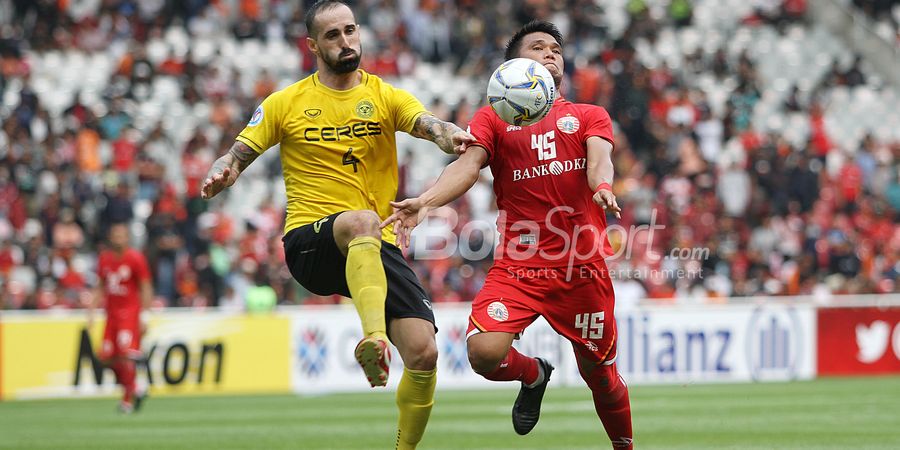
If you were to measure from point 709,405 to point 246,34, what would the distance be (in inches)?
495

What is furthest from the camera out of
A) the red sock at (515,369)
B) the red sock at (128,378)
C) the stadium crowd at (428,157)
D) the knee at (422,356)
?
the stadium crowd at (428,157)

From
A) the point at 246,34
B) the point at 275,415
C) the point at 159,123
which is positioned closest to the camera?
the point at 275,415

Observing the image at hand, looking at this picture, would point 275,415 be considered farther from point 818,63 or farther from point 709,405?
point 818,63

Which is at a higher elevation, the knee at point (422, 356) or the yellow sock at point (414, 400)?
the knee at point (422, 356)

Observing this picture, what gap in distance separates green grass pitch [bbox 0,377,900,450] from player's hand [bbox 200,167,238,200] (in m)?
4.08

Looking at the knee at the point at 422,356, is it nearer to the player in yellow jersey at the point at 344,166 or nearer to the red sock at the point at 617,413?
the player in yellow jersey at the point at 344,166

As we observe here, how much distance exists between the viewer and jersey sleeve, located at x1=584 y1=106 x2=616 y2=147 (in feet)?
26.8

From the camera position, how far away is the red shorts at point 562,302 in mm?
8156

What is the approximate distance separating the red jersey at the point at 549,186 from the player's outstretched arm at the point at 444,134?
0.20m

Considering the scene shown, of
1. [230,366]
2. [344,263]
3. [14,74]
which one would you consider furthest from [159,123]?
[344,263]

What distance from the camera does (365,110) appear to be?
27.1 ft

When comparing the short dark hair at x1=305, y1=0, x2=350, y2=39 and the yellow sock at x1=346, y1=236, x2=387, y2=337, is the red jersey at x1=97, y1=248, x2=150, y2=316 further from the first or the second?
the yellow sock at x1=346, y1=236, x2=387, y2=337

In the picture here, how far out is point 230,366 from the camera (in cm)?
1944

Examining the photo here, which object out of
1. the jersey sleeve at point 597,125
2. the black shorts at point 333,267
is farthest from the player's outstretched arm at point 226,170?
the jersey sleeve at point 597,125
